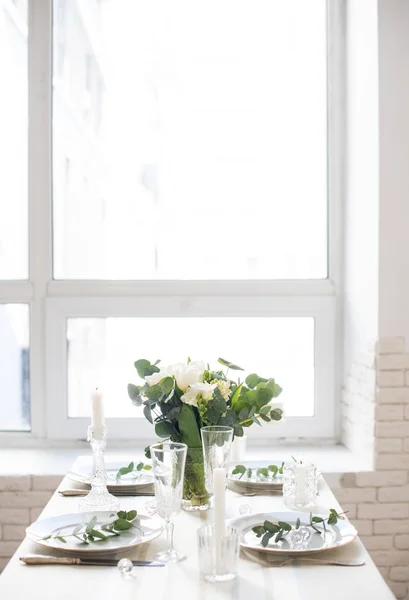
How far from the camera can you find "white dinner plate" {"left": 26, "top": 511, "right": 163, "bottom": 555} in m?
1.63

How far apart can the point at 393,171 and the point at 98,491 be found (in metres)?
1.54

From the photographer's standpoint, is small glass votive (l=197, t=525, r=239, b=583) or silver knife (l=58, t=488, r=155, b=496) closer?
small glass votive (l=197, t=525, r=239, b=583)

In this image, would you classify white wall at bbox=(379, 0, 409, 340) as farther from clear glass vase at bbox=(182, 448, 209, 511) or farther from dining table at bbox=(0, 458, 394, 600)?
dining table at bbox=(0, 458, 394, 600)

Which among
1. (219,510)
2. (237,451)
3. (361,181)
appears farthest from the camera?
(361,181)

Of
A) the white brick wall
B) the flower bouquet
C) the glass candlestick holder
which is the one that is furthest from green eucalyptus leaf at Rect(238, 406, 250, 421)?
the white brick wall

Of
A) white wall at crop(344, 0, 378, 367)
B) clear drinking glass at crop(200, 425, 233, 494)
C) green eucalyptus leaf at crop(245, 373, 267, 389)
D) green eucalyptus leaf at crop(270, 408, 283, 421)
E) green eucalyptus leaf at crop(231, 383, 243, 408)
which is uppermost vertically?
white wall at crop(344, 0, 378, 367)

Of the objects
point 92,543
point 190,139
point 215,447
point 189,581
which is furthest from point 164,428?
point 190,139

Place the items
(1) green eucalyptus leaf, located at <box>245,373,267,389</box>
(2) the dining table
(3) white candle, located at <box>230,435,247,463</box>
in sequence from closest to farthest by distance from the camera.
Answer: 1. (2) the dining table
2. (1) green eucalyptus leaf, located at <box>245,373,267,389</box>
3. (3) white candle, located at <box>230,435,247,463</box>

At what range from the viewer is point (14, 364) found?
3270 millimetres

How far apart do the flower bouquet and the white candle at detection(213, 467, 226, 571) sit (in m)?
0.47

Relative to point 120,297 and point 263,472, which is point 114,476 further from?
point 120,297

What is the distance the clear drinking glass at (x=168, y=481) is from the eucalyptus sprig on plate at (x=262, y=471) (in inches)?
22.8

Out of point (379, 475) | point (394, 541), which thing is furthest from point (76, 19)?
point (394, 541)

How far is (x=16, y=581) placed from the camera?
150 cm
